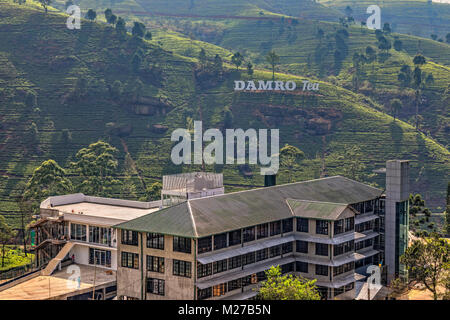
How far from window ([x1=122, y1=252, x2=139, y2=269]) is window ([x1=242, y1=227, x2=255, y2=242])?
11535mm

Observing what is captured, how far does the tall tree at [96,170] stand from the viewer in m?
114

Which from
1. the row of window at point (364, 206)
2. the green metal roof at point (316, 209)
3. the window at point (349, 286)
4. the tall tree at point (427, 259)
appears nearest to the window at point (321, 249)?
the green metal roof at point (316, 209)

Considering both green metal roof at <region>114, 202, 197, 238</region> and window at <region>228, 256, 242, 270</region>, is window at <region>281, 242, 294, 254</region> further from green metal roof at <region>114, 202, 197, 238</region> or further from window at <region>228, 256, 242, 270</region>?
green metal roof at <region>114, 202, 197, 238</region>

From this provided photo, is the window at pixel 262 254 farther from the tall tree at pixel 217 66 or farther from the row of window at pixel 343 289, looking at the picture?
the tall tree at pixel 217 66

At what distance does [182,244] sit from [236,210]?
8890 mm

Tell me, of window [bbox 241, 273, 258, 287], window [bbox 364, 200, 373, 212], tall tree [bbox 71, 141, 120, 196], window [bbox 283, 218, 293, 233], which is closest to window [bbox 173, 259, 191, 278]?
window [bbox 241, 273, 258, 287]

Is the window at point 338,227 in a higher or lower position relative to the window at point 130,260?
higher

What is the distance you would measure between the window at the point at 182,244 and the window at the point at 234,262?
4.91 meters

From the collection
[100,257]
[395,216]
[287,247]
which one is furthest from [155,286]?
[395,216]

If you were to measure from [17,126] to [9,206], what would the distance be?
109ft

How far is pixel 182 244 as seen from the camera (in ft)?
176

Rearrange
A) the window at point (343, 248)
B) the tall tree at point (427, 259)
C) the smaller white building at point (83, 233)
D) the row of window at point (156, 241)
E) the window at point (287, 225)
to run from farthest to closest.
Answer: the smaller white building at point (83, 233) < the window at point (287, 225) < the window at point (343, 248) < the tall tree at point (427, 259) < the row of window at point (156, 241)

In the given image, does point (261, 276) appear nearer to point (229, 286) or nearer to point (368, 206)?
point (229, 286)

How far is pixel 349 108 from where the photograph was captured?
167 meters
